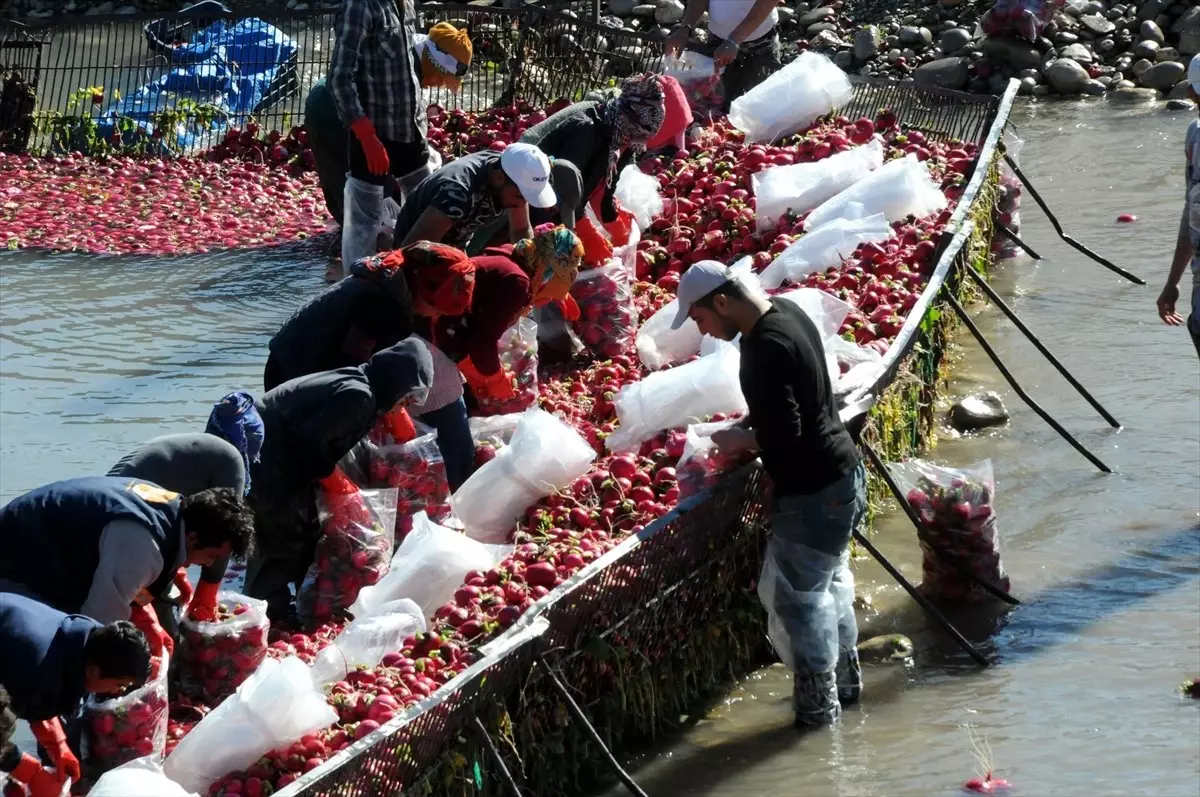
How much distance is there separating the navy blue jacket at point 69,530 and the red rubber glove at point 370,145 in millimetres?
3556

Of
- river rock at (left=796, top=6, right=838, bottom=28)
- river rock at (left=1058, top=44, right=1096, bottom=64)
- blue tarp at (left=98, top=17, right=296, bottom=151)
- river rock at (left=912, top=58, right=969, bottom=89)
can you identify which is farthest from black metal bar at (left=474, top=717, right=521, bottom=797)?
river rock at (left=796, top=6, right=838, bottom=28)

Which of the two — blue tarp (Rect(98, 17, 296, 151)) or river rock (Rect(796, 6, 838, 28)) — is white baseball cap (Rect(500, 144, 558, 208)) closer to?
blue tarp (Rect(98, 17, 296, 151))

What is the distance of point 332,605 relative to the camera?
5234 millimetres

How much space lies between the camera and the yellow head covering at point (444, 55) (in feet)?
24.4

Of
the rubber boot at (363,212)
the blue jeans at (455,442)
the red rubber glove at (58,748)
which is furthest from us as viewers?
the rubber boot at (363,212)

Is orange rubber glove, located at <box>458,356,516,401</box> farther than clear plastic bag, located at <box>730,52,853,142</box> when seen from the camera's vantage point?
No

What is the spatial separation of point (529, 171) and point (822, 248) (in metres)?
1.77

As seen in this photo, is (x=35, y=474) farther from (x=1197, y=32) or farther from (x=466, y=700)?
(x=1197, y=32)

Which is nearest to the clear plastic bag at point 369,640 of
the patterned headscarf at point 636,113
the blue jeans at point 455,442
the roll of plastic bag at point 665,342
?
the blue jeans at point 455,442

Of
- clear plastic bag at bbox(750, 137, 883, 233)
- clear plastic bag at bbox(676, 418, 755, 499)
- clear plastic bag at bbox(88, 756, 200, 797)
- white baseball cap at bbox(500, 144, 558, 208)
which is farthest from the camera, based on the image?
clear plastic bag at bbox(750, 137, 883, 233)

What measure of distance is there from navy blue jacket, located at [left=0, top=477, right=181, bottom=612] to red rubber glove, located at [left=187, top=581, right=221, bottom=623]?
1.13 ft

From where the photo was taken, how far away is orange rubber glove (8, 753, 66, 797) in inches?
150

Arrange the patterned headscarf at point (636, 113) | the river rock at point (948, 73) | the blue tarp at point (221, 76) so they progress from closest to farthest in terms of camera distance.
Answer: the patterned headscarf at point (636, 113), the blue tarp at point (221, 76), the river rock at point (948, 73)

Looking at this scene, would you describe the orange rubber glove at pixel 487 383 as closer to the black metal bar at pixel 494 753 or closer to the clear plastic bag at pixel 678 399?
the clear plastic bag at pixel 678 399
